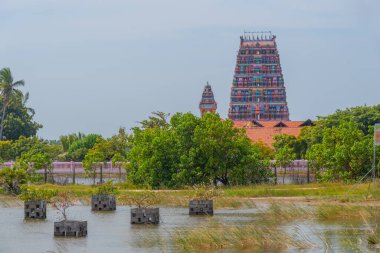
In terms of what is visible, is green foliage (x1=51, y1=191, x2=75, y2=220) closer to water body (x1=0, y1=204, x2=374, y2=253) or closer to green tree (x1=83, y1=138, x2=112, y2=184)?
water body (x1=0, y1=204, x2=374, y2=253)

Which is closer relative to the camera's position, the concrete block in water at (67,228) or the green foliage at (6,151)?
the concrete block in water at (67,228)

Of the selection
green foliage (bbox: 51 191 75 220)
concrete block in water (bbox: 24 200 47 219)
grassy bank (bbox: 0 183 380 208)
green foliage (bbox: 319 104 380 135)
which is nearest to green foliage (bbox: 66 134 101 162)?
green foliage (bbox: 319 104 380 135)

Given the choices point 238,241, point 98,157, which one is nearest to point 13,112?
point 98,157

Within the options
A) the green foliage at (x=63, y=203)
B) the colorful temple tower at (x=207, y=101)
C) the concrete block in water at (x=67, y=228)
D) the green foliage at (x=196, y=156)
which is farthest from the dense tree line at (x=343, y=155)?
the colorful temple tower at (x=207, y=101)

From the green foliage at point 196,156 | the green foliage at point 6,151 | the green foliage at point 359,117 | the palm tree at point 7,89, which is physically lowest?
the green foliage at point 196,156

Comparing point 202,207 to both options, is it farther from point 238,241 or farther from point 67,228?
point 238,241

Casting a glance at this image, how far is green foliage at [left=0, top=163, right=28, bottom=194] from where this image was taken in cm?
5472

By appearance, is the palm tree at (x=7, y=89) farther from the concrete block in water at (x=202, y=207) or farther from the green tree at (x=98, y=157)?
the concrete block in water at (x=202, y=207)

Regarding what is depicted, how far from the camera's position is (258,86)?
17025 centimetres

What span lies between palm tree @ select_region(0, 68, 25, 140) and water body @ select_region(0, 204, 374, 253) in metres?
67.9

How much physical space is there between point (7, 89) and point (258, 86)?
2594 inches

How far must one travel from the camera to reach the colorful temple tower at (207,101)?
522 ft

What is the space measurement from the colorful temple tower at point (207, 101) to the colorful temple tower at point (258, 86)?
32.6 ft

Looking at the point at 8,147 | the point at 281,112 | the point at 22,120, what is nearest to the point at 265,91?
the point at 281,112
